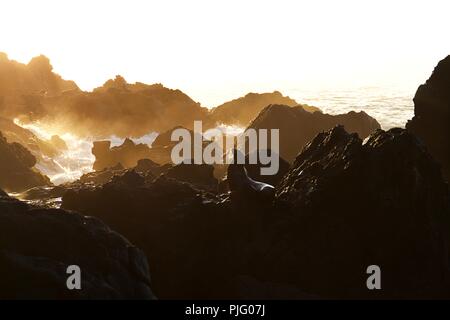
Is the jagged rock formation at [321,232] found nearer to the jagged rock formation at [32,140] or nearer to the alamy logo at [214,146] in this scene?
the alamy logo at [214,146]

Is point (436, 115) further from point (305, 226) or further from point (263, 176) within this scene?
point (305, 226)

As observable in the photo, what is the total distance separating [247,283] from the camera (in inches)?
1016

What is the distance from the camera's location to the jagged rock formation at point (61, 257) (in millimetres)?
18281

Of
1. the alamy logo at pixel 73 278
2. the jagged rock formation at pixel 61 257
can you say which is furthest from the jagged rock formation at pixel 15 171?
the alamy logo at pixel 73 278

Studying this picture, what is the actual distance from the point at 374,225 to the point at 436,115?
806 inches

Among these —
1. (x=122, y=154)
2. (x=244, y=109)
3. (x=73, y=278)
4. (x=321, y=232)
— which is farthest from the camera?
(x=244, y=109)

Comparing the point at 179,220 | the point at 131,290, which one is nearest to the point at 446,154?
the point at 179,220

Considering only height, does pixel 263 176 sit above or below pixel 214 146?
below

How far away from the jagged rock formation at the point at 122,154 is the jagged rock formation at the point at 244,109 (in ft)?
171

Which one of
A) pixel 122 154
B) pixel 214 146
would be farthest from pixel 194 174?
pixel 122 154

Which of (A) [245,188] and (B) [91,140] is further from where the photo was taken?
(B) [91,140]

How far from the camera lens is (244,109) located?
135125 mm
